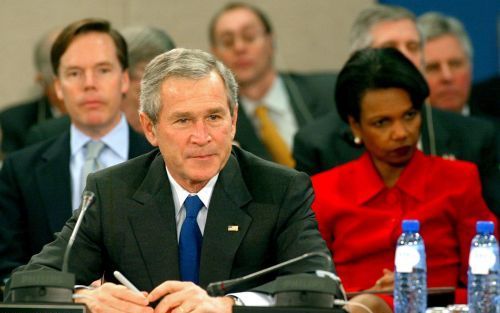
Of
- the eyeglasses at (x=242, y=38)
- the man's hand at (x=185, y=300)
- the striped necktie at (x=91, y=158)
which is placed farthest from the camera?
the eyeglasses at (x=242, y=38)

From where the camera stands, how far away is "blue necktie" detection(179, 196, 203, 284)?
371cm

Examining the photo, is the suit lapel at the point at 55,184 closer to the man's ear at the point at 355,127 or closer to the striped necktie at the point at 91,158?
the striped necktie at the point at 91,158

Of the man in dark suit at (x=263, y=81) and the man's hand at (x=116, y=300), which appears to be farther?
the man in dark suit at (x=263, y=81)

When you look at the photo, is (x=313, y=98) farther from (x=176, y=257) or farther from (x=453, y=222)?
(x=176, y=257)

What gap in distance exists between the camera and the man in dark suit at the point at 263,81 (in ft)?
21.0

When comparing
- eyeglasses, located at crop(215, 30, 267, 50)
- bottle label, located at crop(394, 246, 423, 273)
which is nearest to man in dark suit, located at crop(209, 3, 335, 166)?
eyeglasses, located at crop(215, 30, 267, 50)

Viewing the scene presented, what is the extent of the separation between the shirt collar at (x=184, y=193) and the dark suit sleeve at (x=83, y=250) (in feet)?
0.78

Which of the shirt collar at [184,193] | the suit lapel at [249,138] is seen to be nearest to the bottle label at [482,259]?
the shirt collar at [184,193]

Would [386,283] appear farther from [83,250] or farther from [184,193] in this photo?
[83,250]

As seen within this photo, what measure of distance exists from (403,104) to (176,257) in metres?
1.30

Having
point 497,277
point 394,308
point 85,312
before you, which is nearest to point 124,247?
point 85,312

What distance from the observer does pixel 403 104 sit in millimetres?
4578

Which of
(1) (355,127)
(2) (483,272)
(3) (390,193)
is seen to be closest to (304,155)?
(1) (355,127)

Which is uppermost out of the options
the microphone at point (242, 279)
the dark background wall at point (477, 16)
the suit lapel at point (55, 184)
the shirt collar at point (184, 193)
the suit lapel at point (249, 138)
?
the dark background wall at point (477, 16)
